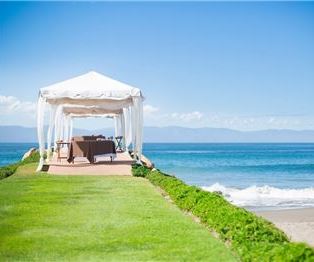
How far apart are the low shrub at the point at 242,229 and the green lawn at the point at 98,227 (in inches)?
7.4

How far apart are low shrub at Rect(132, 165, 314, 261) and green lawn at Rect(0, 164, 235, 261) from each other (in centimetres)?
19

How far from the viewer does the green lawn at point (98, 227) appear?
561cm

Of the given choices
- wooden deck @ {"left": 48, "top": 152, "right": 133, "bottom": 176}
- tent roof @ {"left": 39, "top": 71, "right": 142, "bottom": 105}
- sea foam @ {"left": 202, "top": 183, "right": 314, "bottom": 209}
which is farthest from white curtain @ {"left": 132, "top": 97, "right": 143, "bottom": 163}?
sea foam @ {"left": 202, "top": 183, "right": 314, "bottom": 209}

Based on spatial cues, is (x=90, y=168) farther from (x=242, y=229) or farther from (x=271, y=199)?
(x=242, y=229)

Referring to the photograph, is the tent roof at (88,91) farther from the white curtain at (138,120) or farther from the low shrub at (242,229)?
the low shrub at (242,229)

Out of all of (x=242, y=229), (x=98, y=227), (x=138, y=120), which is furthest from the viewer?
(x=138, y=120)

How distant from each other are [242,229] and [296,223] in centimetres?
517

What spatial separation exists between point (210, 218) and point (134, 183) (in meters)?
4.74

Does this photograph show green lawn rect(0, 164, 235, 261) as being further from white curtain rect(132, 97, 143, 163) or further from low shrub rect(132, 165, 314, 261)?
white curtain rect(132, 97, 143, 163)

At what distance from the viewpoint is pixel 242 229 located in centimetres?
621

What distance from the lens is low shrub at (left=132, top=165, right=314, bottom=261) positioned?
4814mm

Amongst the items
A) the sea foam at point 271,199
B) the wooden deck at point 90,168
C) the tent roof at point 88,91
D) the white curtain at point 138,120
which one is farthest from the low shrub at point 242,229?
the sea foam at point 271,199

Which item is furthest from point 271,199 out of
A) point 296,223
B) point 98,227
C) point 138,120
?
point 98,227

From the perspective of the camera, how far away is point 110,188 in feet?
35.9
